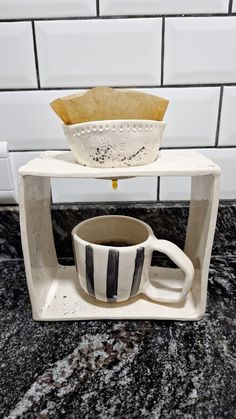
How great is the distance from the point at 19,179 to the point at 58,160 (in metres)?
0.06

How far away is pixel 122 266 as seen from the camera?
386 mm

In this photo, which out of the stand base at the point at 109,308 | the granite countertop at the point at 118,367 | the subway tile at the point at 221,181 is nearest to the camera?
the granite countertop at the point at 118,367

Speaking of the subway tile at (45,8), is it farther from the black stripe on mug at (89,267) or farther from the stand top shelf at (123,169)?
the black stripe on mug at (89,267)

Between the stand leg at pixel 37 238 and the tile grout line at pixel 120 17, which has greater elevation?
the tile grout line at pixel 120 17

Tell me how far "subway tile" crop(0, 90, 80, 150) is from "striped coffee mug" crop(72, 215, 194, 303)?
0.16m

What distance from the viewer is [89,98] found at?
0.33 meters

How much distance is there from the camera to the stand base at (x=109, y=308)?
0.41 meters

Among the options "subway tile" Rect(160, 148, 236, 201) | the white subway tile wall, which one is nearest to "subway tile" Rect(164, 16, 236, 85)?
the white subway tile wall

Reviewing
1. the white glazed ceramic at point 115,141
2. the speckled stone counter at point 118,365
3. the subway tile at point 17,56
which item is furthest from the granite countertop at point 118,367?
the subway tile at point 17,56

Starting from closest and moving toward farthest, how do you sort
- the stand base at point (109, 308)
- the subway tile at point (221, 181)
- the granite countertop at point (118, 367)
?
1. the granite countertop at point (118, 367)
2. the stand base at point (109, 308)
3. the subway tile at point (221, 181)

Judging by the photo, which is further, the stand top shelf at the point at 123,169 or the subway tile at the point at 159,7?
the subway tile at the point at 159,7

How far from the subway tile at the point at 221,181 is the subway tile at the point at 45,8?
277 millimetres

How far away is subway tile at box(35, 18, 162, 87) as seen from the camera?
1.50 ft

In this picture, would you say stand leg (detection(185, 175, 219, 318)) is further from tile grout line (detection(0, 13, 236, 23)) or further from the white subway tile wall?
tile grout line (detection(0, 13, 236, 23))
